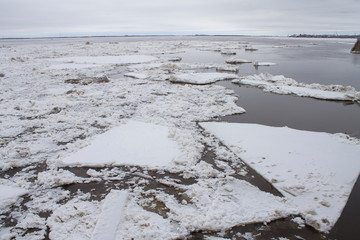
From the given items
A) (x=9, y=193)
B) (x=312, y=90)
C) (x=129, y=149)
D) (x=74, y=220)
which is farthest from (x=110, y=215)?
(x=312, y=90)

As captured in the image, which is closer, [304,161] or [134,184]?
[134,184]

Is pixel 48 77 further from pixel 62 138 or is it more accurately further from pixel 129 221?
pixel 129 221

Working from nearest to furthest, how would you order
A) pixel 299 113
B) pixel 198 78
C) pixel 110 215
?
pixel 110 215, pixel 299 113, pixel 198 78

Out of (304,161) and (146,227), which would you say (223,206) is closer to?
(146,227)

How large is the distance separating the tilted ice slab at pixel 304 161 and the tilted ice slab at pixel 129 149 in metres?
1.23

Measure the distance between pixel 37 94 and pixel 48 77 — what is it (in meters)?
4.03

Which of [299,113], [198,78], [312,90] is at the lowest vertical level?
[299,113]

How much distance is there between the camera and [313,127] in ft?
18.9

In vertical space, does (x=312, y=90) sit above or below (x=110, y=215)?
above

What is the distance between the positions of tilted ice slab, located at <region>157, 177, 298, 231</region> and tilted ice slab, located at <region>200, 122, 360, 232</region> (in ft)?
1.09

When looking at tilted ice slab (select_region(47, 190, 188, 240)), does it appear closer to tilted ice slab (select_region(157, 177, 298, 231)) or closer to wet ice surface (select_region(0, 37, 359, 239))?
wet ice surface (select_region(0, 37, 359, 239))

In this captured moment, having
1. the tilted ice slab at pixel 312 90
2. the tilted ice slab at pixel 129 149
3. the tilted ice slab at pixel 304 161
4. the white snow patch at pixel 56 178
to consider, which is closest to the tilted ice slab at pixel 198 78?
the tilted ice slab at pixel 312 90

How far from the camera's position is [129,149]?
448 cm

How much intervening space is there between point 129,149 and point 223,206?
7.35ft
